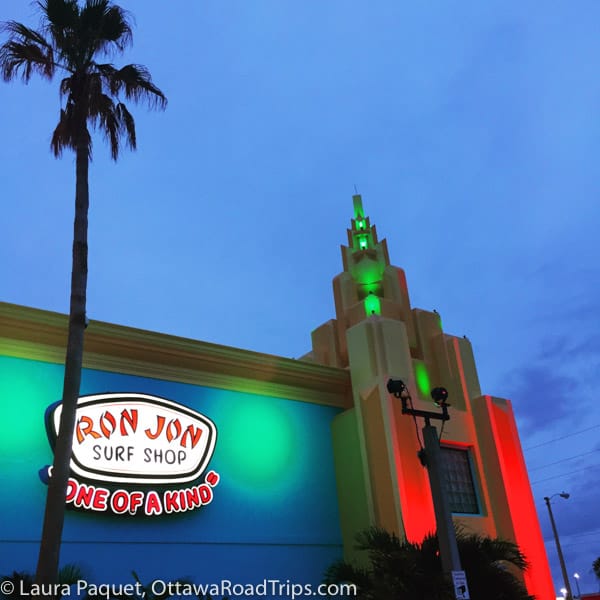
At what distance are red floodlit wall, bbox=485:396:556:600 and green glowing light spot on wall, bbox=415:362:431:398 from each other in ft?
7.32

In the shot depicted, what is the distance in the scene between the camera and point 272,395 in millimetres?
21875

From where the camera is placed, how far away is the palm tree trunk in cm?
1113

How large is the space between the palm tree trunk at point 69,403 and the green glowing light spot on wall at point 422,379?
46.1ft

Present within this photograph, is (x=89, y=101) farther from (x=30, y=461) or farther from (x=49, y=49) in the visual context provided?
(x=30, y=461)

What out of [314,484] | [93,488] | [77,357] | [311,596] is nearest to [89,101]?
[77,357]

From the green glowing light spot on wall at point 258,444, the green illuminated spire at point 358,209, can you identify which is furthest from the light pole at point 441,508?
the green illuminated spire at point 358,209

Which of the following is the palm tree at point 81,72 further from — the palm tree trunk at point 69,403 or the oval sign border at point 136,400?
the oval sign border at point 136,400

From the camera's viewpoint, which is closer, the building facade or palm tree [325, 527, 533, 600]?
palm tree [325, 527, 533, 600]

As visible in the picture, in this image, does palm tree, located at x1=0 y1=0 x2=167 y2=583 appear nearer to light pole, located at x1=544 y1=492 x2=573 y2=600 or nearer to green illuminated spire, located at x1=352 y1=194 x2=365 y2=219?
green illuminated spire, located at x1=352 y1=194 x2=365 y2=219

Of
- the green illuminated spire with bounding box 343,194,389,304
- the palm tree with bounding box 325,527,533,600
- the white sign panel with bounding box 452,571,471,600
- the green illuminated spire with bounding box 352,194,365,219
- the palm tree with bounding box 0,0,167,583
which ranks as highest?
the green illuminated spire with bounding box 352,194,365,219

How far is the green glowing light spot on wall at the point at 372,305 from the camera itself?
27141mm

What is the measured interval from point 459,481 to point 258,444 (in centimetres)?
709

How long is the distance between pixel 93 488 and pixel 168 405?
3139 millimetres

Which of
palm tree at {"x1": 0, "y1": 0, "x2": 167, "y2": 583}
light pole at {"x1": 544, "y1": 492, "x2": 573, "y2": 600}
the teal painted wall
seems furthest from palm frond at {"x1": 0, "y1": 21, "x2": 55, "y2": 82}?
light pole at {"x1": 544, "y1": 492, "x2": 573, "y2": 600}
